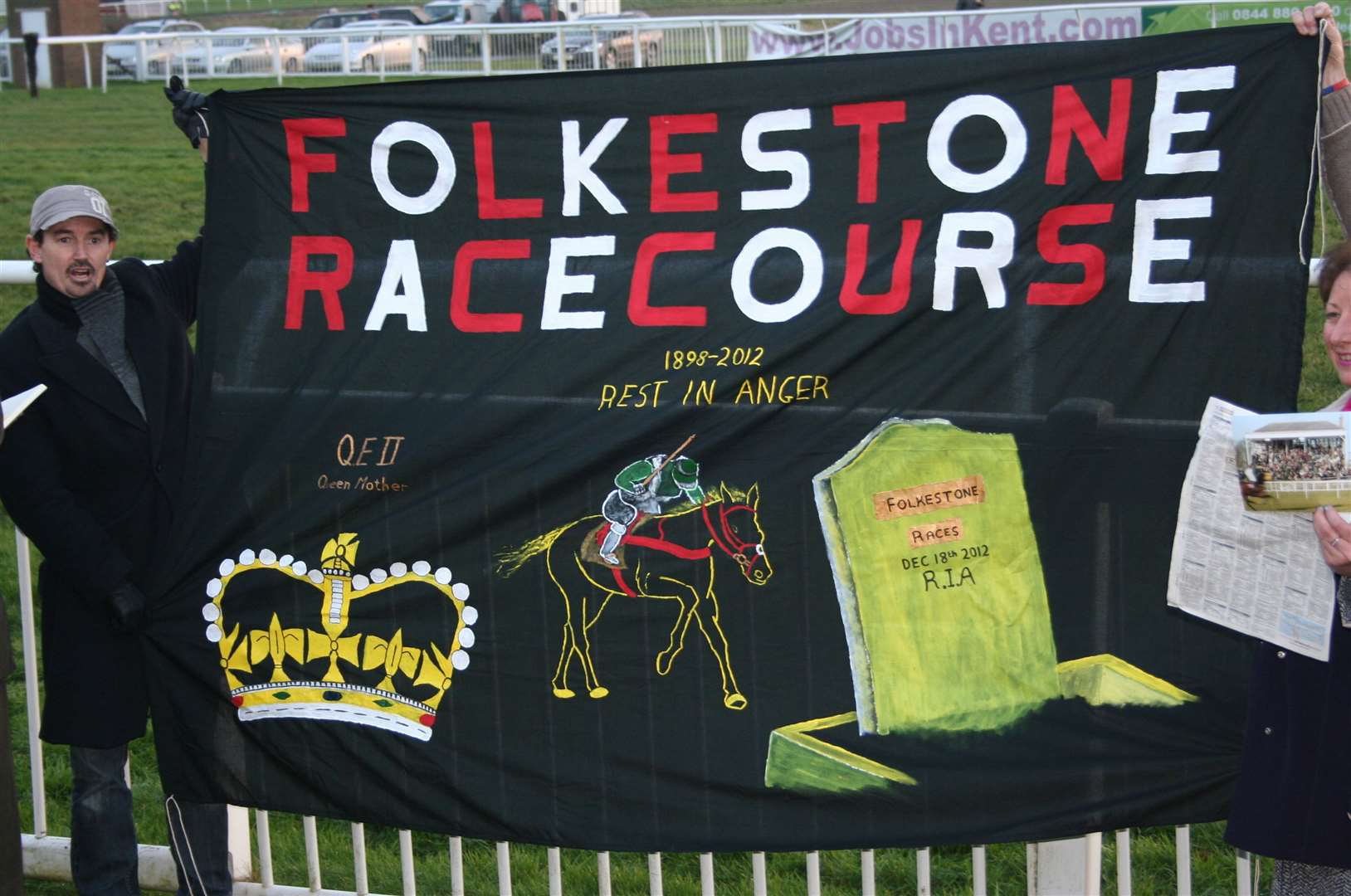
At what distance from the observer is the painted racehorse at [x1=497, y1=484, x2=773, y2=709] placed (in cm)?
409

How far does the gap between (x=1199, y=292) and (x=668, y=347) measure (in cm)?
131

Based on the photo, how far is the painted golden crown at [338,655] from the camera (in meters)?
4.30

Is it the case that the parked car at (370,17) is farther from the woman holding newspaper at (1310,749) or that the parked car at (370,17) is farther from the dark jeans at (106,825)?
the woman holding newspaper at (1310,749)

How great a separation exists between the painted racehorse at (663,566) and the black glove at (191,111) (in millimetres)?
1550

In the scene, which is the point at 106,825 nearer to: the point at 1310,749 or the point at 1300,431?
the point at 1310,749

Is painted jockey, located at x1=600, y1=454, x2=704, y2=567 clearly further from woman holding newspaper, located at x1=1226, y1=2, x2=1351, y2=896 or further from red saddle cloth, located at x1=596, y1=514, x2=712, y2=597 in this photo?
woman holding newspaper, located at x1=1226, y1=2, x2=1351, y2=896

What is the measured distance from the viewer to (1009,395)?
3.93 meters

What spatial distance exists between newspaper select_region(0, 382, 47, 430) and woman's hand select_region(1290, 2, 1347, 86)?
10.6 ft

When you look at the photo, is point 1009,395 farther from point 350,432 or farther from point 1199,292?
point 350,432

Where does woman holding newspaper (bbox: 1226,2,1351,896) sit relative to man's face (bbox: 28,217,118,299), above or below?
below

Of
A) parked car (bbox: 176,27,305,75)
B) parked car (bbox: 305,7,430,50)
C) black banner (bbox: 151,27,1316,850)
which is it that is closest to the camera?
black banner (bbox: 151,27,1316,850)

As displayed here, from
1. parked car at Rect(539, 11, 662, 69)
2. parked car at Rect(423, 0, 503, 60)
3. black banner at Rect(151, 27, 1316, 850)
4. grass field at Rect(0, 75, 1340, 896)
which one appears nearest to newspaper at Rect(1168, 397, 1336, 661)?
black banner at Rect(151, 27, 1316, 850)

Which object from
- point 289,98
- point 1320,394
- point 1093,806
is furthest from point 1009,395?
point 1320,394

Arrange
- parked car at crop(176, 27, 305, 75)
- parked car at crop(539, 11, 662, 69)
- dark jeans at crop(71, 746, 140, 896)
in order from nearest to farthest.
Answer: dark jeans at crop(71, 746, 140, 896)
parked car at crop(539, 11, 662, 69)
parked car at crop(176, 27, 305, 75)
